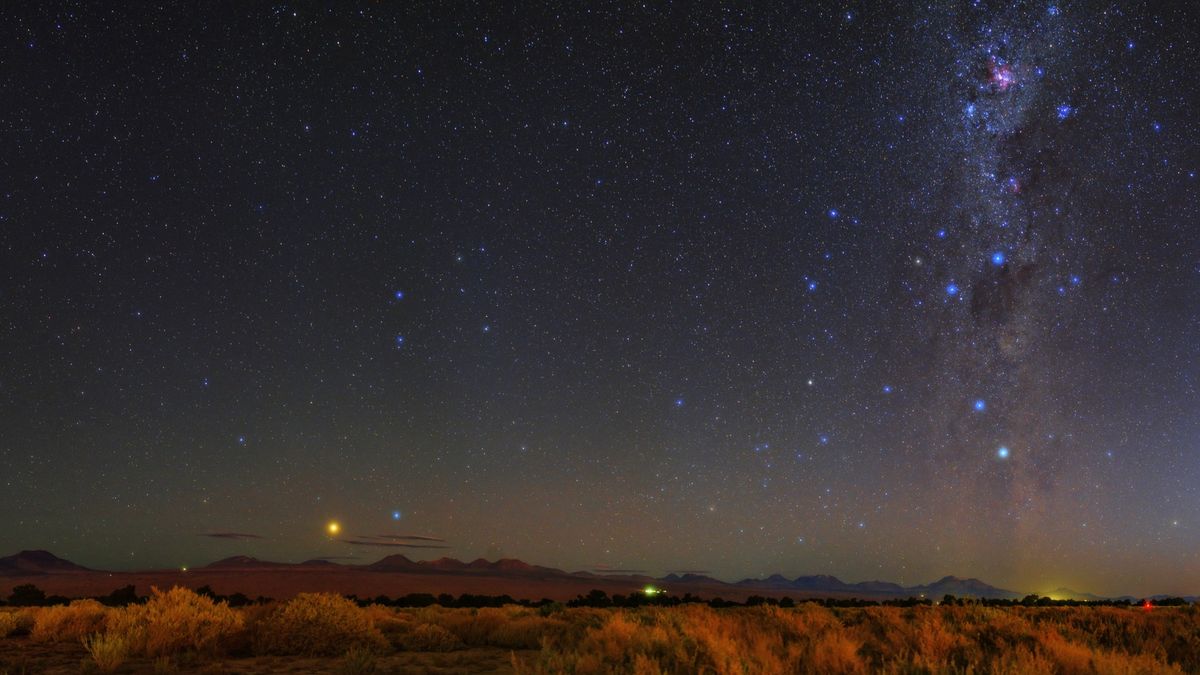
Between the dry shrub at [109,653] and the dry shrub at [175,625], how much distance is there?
0.39m

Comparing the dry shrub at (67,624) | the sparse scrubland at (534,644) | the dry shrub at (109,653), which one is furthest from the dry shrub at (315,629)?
the dry shrub at (67,624)

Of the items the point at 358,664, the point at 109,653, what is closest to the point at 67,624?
the point at 109,653

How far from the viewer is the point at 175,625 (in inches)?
462

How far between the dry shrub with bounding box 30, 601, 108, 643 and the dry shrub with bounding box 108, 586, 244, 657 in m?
0.71

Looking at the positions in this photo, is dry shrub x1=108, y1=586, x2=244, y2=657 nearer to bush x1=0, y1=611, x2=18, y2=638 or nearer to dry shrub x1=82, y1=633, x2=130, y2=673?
dry shrub x1=82, y1=633, x2=130, y2=673

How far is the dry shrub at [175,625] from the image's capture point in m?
11.2

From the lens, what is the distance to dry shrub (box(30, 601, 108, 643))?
1321cm

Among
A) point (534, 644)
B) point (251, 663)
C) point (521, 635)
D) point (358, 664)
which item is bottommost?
point (534, 644)

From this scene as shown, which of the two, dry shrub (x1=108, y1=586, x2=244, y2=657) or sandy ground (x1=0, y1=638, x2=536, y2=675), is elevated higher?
dry shrub (x1=108, y1=586, x2=244, y2=657)

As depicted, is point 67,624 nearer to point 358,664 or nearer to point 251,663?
point 251,663

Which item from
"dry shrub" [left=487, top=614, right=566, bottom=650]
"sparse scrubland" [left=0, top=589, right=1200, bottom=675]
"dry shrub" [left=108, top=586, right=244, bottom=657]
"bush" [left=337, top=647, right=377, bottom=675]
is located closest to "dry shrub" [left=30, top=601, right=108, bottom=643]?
"sparse scrubland" [left=0, top=589, right=1200, bottom=675]

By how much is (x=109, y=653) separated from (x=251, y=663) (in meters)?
1.97

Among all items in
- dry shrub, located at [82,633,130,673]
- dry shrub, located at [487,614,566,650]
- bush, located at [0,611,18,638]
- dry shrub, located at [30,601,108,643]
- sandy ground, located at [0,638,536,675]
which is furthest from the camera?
dry shrub, located at [487,614,566,650]

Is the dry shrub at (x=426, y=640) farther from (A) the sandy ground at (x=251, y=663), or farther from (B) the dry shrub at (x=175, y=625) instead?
(B) the dry shrub at (x=175, y=625)
